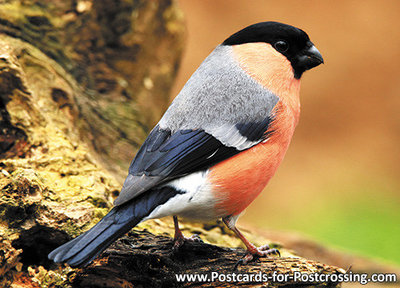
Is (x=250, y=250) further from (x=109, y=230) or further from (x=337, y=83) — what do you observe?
(x=337, y=83)

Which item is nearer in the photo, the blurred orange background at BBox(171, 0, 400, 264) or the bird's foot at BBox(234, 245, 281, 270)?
the bird's foot at BBox(234, 245, 281, 270)

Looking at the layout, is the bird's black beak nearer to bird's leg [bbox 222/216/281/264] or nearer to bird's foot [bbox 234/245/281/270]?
bird's leg [bbox 222/216/281/264]

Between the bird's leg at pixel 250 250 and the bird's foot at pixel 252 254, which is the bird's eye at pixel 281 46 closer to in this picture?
the bird's leg at pixel 250 250

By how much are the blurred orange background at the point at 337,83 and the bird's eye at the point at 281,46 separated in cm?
780

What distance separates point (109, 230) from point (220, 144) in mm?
928


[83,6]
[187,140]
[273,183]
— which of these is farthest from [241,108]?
[273,183]

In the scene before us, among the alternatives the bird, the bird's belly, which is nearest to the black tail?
the bird

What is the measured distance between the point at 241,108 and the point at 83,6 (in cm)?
280

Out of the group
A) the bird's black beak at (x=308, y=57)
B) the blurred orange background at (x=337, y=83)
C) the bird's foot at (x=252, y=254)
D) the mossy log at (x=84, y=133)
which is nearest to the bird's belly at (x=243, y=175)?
the bird's foot at (x=252, y=254)

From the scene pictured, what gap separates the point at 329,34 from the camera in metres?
13.0

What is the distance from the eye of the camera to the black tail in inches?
102

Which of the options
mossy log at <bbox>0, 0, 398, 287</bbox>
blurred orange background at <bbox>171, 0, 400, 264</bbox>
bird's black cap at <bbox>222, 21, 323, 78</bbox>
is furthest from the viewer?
blurred orange background at <bbox>171, 0, 400, 264</bbox>

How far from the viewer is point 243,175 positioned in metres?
3.17

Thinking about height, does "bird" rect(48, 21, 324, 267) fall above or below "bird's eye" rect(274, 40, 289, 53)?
below
